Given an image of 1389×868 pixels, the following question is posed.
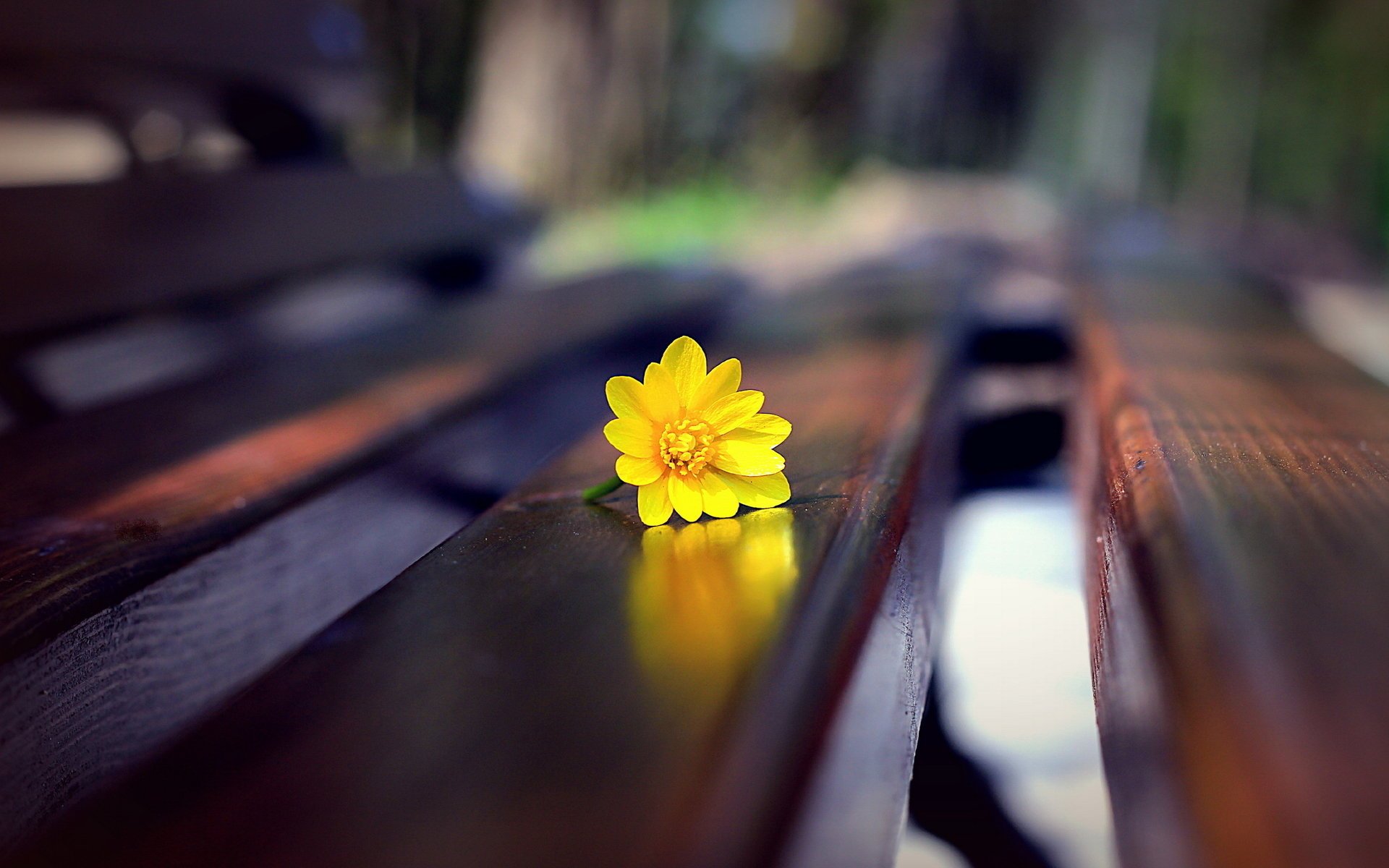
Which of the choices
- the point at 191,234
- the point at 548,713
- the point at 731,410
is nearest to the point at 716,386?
the point at 731,410

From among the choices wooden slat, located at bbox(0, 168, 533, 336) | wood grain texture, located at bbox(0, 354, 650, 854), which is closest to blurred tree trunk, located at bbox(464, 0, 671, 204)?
wooden slat, located at bbox(0, 168, 533, 336)

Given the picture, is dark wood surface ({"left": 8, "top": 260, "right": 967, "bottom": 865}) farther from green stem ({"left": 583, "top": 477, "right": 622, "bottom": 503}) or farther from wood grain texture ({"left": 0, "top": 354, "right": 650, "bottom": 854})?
wood grain texture ({"left": 0, "top": 354, "right": 650, "bottom": 854})

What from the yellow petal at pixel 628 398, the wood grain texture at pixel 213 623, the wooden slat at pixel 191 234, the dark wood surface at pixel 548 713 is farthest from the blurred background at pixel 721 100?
the dark wood surface at pixel 548 713

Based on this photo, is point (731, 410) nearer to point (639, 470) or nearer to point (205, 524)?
point (639, 470)

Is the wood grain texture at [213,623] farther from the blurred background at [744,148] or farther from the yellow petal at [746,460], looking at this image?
the blurred background at [744,148]

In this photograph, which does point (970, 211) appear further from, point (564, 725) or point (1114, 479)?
point (564, 725)

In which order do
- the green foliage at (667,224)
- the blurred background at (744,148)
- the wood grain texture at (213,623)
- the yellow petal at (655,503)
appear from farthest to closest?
1. the green foliage at (667,224)
2. the blurred background at (744,148)
3. the yellow petal at (655,503)
4. the wood grain texture at (213,623)

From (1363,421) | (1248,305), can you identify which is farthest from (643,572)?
(1248,305)
